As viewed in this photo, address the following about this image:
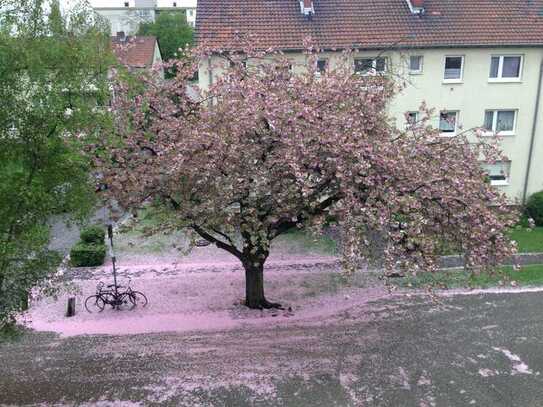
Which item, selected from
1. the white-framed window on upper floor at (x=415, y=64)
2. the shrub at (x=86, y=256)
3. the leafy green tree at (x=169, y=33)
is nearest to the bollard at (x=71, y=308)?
the shrub at (x=86, y=256)

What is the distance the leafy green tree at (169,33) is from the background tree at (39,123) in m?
57.9

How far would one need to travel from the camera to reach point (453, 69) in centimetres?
2241

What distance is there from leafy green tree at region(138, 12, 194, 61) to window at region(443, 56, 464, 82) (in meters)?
47.4

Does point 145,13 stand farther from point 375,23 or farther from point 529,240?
point 529,240

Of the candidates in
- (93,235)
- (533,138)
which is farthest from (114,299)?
(533,138)

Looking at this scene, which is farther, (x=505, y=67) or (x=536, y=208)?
(x=536, y=208)

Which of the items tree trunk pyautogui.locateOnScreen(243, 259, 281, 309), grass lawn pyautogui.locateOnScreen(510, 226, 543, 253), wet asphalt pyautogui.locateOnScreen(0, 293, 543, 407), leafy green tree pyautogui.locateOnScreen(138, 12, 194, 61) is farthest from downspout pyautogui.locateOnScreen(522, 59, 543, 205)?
leafy green tree pyautogui.locateOnScreen(138, 12, 194, 61)

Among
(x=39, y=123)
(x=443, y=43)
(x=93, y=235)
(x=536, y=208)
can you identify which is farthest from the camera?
(x=536, y=208)

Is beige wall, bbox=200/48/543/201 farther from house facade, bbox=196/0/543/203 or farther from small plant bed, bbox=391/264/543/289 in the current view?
small plant bed, bbox=391/264/543/289

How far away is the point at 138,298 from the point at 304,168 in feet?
25.2

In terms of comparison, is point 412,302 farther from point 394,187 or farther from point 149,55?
point 149,55

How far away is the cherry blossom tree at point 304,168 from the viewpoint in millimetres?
10133

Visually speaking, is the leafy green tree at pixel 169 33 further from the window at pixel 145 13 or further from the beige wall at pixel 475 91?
the beige wall at pixel 475 91

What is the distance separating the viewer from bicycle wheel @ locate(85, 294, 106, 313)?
14562 mm
